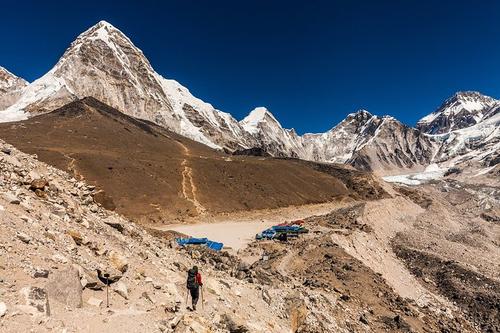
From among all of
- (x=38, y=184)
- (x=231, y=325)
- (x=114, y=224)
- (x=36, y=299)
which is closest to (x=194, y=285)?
(x=231, y=325)

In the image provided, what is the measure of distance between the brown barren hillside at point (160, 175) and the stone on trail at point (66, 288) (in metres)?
55.5

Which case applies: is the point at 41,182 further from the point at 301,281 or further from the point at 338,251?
the point at 338,251

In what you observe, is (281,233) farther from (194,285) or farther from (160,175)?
(160,175)

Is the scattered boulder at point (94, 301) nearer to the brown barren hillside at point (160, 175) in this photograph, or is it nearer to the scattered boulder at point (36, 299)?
the scattered boulder at point (36, 299)

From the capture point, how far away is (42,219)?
18438 mm

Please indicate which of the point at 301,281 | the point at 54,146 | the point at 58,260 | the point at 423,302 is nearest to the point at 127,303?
the point at 58,260

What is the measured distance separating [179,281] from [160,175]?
72.7 meters

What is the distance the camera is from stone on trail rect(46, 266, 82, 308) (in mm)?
14025

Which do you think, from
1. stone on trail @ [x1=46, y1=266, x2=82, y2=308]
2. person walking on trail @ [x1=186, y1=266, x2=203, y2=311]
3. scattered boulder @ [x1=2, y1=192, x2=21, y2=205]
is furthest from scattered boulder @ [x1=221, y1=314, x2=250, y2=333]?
scattered boulder @ [x1=2, y1=192, x2=21, y2=205]

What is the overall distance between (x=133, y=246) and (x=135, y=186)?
61502mm

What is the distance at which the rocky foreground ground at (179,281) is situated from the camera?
46.9 feet

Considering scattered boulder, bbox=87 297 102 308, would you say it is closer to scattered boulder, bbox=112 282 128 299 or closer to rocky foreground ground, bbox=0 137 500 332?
rocky foreground ground, bbox=0 137 500 332

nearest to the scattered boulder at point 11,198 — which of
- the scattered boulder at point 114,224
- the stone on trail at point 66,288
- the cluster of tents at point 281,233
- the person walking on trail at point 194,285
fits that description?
the stone on trail at point 66,288

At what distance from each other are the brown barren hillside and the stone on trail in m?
55.5
